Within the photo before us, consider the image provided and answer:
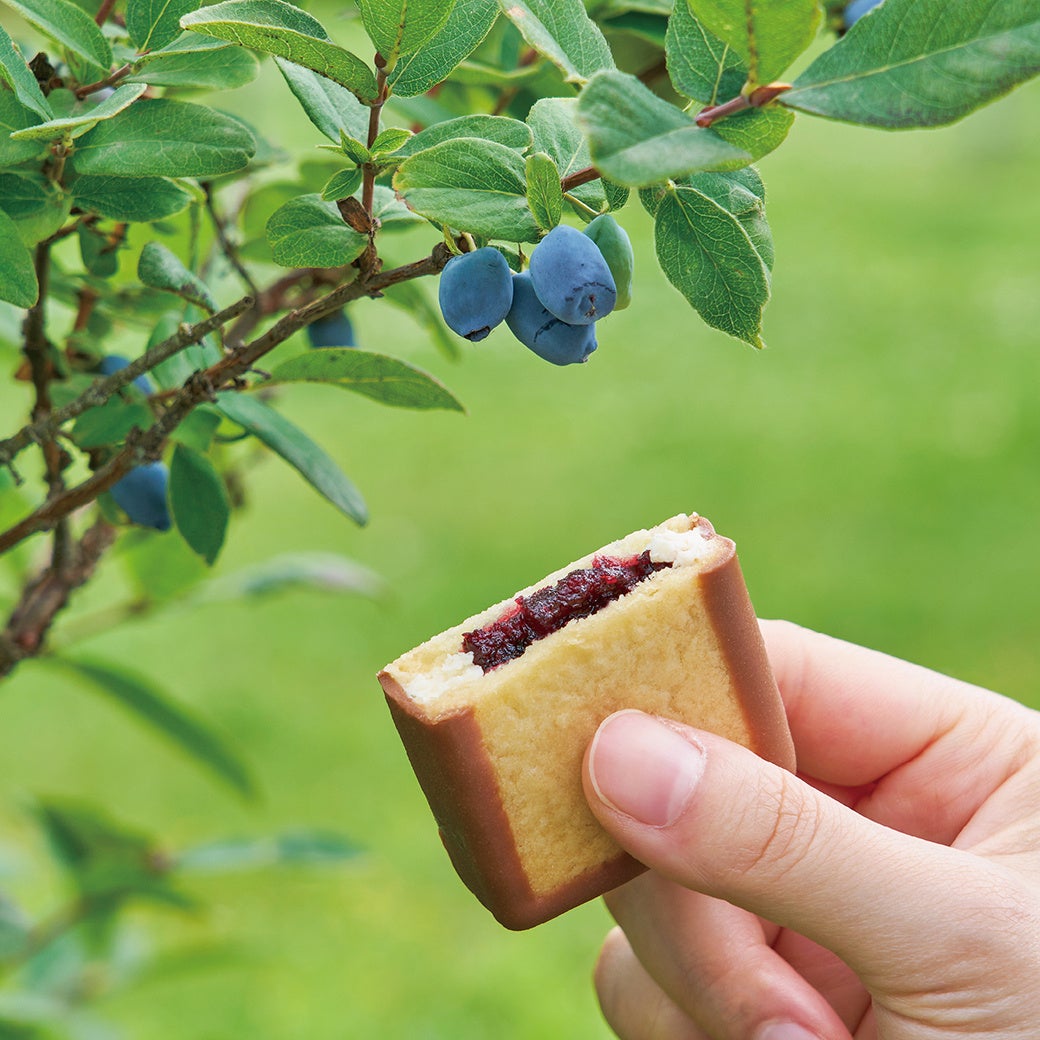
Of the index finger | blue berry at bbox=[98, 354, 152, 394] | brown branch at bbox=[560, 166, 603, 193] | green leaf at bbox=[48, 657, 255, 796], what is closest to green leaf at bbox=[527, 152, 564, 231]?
brown branch at bbox=[560, 166, 603, 193]

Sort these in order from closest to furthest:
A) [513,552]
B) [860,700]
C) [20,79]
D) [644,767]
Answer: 1. [20,79]
2. [644,767]
3. [860,700]
4. [513,552]

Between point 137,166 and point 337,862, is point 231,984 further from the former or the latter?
point 137,166

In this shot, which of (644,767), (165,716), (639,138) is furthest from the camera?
(165,716)

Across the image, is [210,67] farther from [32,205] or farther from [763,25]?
[763,25]

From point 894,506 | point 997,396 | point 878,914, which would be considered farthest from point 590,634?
point 997,396

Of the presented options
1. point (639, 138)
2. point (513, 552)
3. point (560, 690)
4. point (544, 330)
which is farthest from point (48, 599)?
point (513, 552)

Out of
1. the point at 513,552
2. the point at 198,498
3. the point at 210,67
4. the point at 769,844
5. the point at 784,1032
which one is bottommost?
the point at 784,1032
